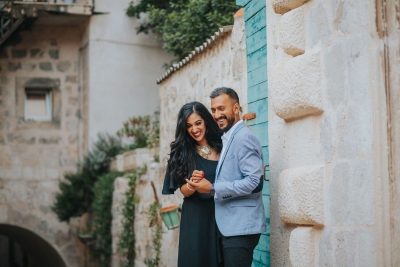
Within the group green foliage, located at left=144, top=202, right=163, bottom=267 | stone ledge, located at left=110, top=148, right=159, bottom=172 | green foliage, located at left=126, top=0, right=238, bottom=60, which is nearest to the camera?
green foliage, located at left=144, top=202, right=163, bottom=267

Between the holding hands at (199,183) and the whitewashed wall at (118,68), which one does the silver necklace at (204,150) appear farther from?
the whitewashed wall at (118,68)

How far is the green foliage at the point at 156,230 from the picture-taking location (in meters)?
9.50

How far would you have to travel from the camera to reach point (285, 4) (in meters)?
4.63

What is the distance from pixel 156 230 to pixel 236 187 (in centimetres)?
512

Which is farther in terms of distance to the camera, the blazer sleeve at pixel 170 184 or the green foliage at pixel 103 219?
the green foliage at pixel 103 219

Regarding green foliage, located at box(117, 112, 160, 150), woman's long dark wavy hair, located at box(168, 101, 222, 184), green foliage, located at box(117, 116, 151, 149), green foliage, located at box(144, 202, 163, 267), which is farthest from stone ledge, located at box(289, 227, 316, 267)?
green foliage, located at box(117, 116, 151, 149)

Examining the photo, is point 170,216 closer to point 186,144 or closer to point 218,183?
point 186,144

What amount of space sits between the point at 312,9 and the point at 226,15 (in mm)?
7869

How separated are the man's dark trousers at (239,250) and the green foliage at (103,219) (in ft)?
26.7

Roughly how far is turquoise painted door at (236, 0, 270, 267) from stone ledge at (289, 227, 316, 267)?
113 cm

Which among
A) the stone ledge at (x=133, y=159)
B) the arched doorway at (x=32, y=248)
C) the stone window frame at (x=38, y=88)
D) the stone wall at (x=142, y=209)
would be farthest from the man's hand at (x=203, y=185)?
the stone window frame at (x=38, y=88)

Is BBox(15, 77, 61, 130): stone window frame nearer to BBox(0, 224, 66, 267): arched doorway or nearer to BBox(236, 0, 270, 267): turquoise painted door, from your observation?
BBox(0, 224, 66, 267): arched doorway

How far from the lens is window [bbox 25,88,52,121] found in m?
15.9

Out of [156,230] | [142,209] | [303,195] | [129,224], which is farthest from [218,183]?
[129,224]
